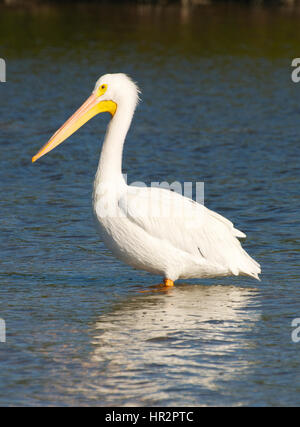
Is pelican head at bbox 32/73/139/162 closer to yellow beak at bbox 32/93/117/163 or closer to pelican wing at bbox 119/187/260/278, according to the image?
yellow beak at bbox 32/93/117/163

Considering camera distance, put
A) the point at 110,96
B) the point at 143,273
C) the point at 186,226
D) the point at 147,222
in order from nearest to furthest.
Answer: the point at 147,222 < the point at 186,226 < the point at 110,96 < the point at 143,273

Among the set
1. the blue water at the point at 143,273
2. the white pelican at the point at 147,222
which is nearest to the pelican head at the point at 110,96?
the white pelican at the point at 147,222

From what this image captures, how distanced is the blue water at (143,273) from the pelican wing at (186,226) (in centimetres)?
24

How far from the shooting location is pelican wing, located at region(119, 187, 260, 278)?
19.7 feet

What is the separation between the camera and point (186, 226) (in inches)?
247

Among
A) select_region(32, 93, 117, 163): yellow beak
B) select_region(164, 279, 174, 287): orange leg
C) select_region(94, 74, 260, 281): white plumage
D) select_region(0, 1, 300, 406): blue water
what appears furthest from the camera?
select_region(32, 93, 117, 163): yellow beak

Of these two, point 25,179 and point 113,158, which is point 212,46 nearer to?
point 25,179

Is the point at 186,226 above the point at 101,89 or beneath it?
beneath

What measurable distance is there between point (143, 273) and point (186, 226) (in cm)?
74

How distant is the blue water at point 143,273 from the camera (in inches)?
185

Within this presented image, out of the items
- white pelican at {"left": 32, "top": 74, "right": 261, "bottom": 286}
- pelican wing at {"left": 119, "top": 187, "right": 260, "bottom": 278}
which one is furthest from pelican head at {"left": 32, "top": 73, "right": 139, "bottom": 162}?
pelican wing at {"left": 119, "top": 187, "right": 260, "bottom": 278}

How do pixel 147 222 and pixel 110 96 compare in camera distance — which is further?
pixel 110 96

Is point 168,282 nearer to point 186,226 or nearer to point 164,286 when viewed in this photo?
point 164,286

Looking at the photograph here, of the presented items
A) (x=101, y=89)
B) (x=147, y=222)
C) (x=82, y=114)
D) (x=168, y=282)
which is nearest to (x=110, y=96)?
(x=101, y=89)
